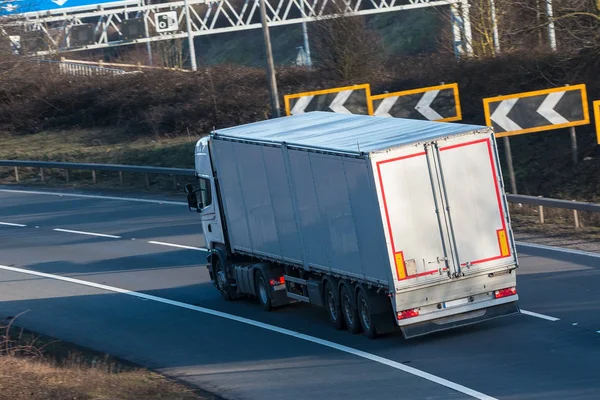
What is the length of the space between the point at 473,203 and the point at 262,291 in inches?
186

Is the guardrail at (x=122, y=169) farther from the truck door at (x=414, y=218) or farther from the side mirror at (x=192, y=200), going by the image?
the truck door at (x=414, y=218)

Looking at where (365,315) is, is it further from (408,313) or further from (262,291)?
(262,291)

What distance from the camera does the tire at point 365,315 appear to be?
44.2 ft

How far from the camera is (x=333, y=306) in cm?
1470

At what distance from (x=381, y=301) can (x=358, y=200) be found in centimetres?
137

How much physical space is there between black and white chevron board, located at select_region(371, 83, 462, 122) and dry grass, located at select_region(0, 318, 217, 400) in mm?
9699

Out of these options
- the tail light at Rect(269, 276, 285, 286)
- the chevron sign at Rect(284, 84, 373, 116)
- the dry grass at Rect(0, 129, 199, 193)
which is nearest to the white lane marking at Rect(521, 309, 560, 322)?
the tail light at Rect(269, 276, 285, 286)

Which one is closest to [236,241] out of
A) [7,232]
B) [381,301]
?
[381,301]

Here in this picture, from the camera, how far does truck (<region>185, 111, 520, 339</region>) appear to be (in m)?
12.9

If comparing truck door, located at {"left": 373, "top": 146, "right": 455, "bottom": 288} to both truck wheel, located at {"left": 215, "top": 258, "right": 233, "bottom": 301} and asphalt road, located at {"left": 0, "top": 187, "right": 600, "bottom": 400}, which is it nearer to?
asphalt road, located at {"left": 0, "top": 187, "right": 600, "bottom": 400}

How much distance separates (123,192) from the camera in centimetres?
3059

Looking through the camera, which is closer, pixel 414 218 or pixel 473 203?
pixel 414 218

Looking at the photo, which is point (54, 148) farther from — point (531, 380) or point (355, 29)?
point (531, 380)

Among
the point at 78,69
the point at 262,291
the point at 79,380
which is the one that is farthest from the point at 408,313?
the point at 78,69
